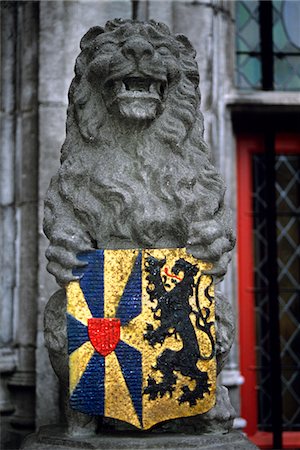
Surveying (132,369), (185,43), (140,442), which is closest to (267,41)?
(185,43)

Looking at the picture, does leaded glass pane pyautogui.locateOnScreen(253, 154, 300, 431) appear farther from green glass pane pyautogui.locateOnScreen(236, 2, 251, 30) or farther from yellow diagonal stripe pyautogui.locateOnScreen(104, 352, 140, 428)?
yellow diagonal stripe pyautogui.locateOnScreen(104, 352, 140, 428)

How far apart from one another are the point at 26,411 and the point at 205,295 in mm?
1742

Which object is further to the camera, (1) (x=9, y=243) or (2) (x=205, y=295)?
(1) (x=9, y=243)

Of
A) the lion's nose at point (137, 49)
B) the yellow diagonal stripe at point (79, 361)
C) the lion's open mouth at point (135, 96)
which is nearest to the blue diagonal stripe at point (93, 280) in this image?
the yellow diagonal stripe at point (79, 361)

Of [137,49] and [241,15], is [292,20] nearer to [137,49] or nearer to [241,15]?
[241,15]

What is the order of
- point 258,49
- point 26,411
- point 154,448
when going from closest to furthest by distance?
1. point 154,448
2. point 26,411
3. point 258,49

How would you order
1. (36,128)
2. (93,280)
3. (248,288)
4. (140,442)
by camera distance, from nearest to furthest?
(140,442) < (93,280) < (36,128) < (248,288)

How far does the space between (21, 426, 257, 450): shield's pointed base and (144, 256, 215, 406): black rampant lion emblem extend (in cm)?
15

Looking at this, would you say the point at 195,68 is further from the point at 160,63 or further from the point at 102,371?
the point at 102,371

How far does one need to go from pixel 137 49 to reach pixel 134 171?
1.61ft

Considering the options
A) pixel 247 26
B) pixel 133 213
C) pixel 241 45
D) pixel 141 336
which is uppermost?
pixel 247 26

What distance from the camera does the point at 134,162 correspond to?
10.4 ft

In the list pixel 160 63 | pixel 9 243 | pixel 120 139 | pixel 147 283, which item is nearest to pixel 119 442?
pixel 147 283

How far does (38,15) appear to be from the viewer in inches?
178
